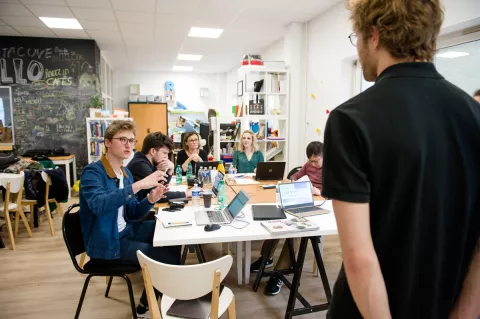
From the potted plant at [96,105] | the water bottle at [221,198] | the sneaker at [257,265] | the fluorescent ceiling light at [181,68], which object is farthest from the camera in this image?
the fluorescent ceiling light at [181,68]

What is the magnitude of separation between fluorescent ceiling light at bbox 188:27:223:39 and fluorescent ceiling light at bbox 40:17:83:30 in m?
1.95

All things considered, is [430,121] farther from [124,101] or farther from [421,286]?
[124,101]

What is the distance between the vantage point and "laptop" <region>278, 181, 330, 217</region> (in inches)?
99.2

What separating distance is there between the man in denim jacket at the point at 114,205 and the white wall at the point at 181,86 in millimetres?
8769

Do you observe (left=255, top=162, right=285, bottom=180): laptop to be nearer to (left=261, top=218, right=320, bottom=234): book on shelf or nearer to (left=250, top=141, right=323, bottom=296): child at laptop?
(left=250, top=141, right=323, bottom=296): child at laptop

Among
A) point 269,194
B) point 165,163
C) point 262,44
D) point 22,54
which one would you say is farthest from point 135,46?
point 269,194

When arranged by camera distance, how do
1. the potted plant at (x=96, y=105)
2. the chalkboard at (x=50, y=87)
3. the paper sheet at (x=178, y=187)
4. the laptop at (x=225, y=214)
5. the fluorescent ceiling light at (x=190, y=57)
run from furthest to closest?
1. the fluorescent ceiling light at (x=190, y=57)
2. the chalkboard at (x=50, y=87)
3. the potted plant at (x=96, y=105)
4. the paper sheet at (x=178, y=187)
5. the laptop at (x=225, y=214)

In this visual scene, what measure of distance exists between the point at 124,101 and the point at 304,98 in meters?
6.83

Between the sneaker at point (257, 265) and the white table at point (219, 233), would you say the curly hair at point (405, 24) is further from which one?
the sneaker at point (257, 265)

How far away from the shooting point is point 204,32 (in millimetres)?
6102

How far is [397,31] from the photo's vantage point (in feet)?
2.27

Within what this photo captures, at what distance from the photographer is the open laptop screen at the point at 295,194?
2559mm

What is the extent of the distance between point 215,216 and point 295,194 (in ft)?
2.23

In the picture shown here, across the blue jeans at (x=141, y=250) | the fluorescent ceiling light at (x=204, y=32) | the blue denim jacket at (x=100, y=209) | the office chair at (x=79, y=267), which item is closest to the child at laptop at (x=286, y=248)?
the blue jeans at (x=141, y=250)
